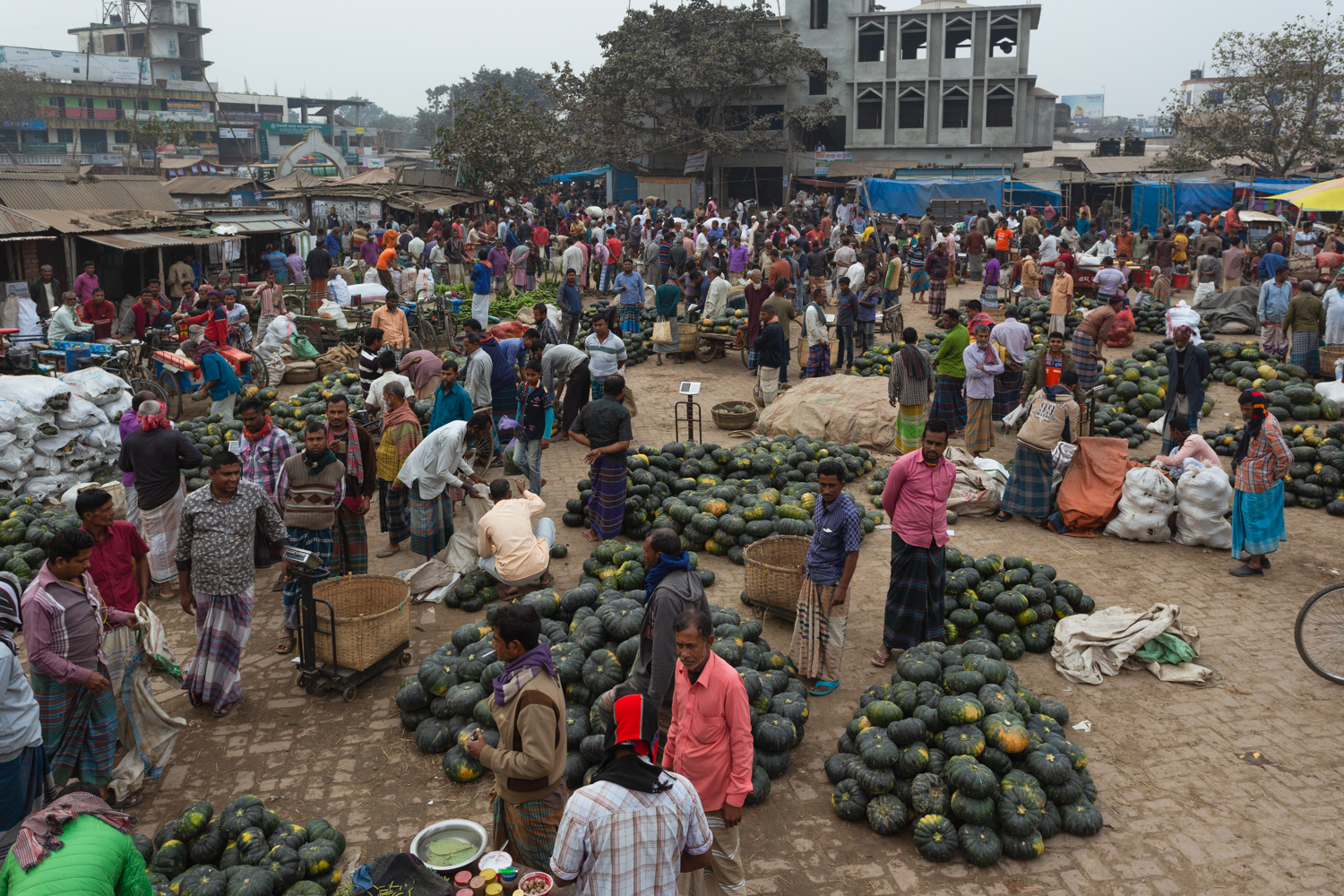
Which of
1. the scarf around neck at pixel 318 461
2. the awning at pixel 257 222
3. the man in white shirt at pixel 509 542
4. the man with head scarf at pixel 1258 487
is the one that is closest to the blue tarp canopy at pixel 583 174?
→ the awning at pixel 257 222

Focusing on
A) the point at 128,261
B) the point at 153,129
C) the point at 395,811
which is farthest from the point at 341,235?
the point at 153,129

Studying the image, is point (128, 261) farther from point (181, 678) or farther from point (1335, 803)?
point (1335, 803)

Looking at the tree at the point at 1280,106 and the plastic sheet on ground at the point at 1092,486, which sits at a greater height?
the tree at the point at 1280,106

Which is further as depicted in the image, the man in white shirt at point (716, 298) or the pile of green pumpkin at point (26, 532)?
the man in white shirt at point (716, 298)

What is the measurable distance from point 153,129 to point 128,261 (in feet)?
108

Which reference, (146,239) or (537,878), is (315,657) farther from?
(146,239)

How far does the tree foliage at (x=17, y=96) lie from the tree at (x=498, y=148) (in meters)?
48.1

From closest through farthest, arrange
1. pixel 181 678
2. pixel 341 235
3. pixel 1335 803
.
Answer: pixel 1335 803
pixel 181 678
pixel 341 235

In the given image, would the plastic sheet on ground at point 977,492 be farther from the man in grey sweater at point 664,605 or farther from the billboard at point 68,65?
the billboard at point 68,65

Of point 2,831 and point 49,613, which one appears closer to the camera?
point 2,831

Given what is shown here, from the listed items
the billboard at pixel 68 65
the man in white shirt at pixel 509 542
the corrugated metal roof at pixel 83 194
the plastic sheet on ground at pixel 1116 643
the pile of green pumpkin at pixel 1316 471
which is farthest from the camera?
the billboard at pixel 68 65

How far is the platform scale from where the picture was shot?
6.46 metres

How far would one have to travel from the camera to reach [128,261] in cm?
2116

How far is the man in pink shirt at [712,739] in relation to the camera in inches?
159
